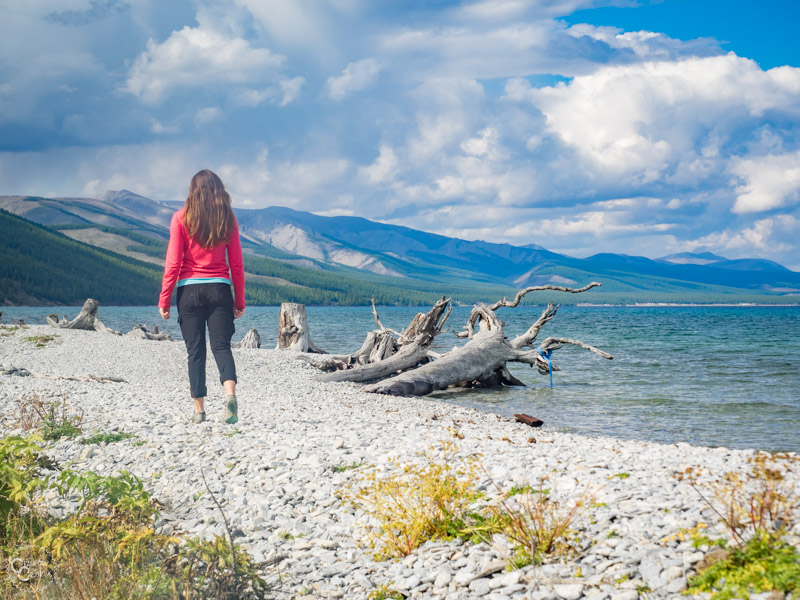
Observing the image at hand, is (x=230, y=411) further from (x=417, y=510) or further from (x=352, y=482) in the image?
(x=417, y=510)

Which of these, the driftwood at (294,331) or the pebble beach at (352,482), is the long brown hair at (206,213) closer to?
the pebble beach at (352,482)

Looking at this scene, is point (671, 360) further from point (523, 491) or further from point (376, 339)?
point (523, 491)

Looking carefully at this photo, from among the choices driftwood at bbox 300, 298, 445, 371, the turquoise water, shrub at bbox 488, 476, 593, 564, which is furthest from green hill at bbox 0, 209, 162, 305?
shrub at bbox 488, 476, 593, 564

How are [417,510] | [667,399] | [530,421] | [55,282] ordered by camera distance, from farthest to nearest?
[55,282], [667,399], [530,421], [417,510]

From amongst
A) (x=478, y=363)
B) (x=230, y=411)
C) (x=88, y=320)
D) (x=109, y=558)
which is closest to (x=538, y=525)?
(x=109, y=558)

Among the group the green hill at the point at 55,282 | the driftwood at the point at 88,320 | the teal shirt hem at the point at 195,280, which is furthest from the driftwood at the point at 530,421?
the green hill at the point at 55,282

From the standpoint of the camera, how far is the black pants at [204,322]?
343 inches

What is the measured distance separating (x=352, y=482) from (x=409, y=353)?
14.6 metres

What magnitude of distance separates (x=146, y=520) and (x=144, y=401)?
22.9 feet

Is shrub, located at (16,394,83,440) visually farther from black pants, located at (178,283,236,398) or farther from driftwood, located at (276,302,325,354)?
driftwood, located at (276,302,325,354)

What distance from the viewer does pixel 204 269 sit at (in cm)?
875

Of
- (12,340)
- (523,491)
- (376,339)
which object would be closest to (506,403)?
(376,339)

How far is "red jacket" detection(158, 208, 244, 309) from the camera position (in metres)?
8.59

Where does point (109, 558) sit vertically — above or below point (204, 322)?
below
